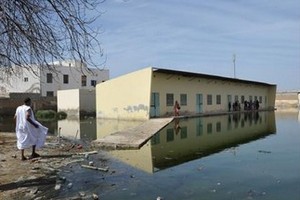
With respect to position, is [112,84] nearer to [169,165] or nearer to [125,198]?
[169,165]

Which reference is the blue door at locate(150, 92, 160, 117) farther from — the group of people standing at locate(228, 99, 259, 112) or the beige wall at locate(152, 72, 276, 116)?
the group of people standing at locate(228, 99, 259, 112)

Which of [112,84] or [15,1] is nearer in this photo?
[15,1]

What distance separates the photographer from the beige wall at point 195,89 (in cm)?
3638

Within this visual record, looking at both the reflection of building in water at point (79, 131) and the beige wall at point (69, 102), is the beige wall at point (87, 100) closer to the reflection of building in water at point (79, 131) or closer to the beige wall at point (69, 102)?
the beige wall at point (69, 102)

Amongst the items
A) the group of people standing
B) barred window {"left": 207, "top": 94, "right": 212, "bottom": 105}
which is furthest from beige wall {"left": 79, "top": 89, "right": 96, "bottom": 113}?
the group of people standing

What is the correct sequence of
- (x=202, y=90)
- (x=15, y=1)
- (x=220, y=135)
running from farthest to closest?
(x=202, y=90) < (x=220, y=135) < (x=15, y=1)

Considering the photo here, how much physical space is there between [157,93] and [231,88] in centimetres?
1698

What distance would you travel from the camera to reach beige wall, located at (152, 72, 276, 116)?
119 ft

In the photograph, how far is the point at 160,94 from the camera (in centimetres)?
3594

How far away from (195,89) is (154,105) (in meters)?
8.07

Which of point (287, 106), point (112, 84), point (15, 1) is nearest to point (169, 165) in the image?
point (15, 1)

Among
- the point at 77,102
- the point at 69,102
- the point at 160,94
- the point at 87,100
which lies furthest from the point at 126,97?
the point at 69,102

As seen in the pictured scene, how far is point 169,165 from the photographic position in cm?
1284

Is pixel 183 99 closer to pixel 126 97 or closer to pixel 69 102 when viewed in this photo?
pixel 126 97
